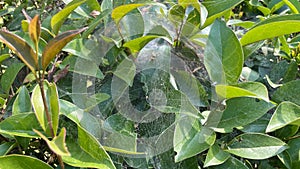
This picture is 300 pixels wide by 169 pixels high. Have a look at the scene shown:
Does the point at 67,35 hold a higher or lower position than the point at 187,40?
higher

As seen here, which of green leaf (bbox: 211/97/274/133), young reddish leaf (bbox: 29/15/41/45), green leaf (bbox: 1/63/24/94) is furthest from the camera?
green leaf (bbox: 1/63/24/94)

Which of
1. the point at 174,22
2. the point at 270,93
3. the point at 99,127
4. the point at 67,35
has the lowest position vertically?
the point at 270,93

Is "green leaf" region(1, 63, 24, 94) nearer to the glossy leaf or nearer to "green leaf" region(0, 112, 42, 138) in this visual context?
"green leaf" region(0, 112, 42, 138)

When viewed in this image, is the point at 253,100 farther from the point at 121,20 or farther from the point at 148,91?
the point at 121,20

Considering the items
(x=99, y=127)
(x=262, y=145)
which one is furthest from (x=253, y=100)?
(x=99, y=127)

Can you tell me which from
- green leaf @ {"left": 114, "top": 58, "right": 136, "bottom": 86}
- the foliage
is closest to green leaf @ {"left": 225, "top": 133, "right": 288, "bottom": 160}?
the foliage

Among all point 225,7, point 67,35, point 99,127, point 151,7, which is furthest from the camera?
point 151,7
